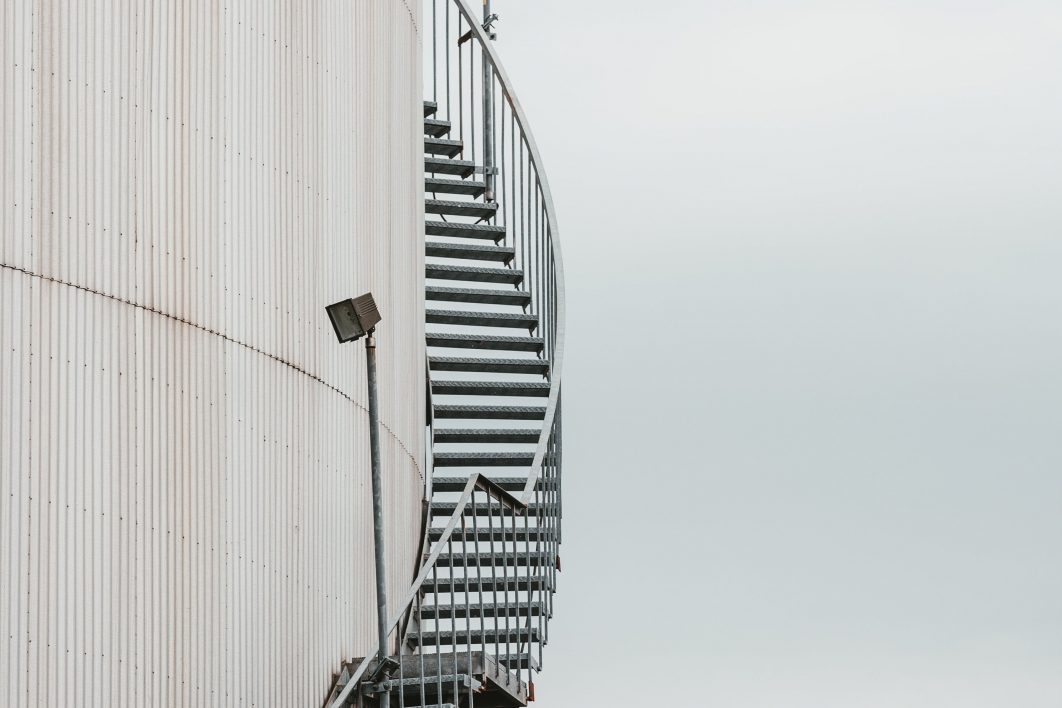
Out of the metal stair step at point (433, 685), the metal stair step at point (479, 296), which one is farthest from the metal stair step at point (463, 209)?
the metal stair step at point (433, 685)

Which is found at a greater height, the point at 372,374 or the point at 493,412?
the point at 493,412

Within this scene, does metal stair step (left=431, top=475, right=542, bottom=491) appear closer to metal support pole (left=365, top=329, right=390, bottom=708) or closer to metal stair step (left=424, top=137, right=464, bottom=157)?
metal stair step (left=424, top=137, right=464, bottom=157)

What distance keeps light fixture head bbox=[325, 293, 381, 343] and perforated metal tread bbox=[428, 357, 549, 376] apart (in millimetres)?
5277

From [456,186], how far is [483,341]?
1699 millimetres

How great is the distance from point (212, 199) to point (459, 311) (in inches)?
247

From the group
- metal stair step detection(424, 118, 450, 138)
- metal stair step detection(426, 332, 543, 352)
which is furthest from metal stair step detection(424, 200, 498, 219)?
metal stair step detection(426, 332, 543, 352)

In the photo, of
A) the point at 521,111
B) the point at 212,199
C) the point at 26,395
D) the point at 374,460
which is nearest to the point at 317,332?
the point at 374,460

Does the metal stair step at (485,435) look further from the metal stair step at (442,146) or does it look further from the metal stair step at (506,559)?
the metal stair step at (442,146)

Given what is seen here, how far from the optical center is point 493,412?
40.0 feet

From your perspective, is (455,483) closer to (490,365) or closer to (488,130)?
(490,365)

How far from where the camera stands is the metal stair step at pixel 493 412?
1212 centimetres

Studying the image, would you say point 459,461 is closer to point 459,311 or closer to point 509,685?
point 459,311

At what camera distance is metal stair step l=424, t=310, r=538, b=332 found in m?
12.5

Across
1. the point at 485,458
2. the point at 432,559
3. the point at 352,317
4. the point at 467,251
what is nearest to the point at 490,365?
the point at 485,458
